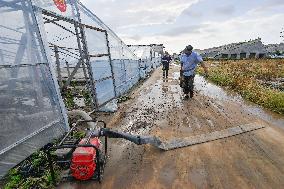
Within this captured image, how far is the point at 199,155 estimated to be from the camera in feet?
19.6

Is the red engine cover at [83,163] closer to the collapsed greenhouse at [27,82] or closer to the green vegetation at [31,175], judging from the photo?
the green vegetation at [31,175]

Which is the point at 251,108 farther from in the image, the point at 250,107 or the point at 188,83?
the point at 188,83

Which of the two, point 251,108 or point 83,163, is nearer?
point 83,163

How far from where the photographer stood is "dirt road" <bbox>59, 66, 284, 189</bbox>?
4.93m

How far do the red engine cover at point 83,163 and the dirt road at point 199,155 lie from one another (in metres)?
0.18

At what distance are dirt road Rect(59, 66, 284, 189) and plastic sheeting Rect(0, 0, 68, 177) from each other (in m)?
1.62

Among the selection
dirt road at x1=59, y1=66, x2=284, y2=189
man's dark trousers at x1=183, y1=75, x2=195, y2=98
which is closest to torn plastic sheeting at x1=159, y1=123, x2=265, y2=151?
dirt road at x1=59, y1=66, x2=284, y2=189

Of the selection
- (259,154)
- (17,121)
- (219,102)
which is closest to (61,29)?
(17,121)

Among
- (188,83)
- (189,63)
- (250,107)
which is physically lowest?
(250,107)

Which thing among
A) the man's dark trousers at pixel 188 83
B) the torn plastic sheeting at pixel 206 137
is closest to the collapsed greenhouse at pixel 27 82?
the torn plastic sheeting at pixel 206 137

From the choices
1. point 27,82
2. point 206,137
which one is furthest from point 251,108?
point 27,82

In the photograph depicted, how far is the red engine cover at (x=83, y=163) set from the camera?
16.1ft

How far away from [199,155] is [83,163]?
2.57m

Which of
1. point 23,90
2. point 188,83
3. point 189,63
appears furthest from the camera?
point 188,83
